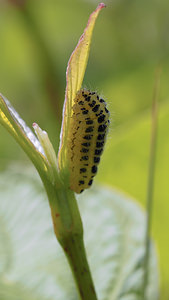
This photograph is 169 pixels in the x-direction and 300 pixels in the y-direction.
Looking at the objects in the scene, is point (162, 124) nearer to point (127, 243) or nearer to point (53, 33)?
point (127, 243)

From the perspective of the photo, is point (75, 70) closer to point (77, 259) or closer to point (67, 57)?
point (77, 259)

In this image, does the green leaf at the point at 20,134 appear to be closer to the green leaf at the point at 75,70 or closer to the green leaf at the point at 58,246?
the green leaf at the point at 75,70

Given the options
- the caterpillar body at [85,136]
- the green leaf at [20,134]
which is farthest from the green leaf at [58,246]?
the green leaf at [20,134]

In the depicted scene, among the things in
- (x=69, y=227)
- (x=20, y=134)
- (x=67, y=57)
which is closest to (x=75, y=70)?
(x=20, y=134)

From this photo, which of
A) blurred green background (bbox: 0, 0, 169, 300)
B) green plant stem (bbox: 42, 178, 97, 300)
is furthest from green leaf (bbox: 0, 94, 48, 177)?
blurred green background (bbox: 0, 0, 169, 300)

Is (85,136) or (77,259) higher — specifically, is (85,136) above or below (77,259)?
above

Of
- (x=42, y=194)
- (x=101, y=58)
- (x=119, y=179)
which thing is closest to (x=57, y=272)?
(x=42, y=194)
